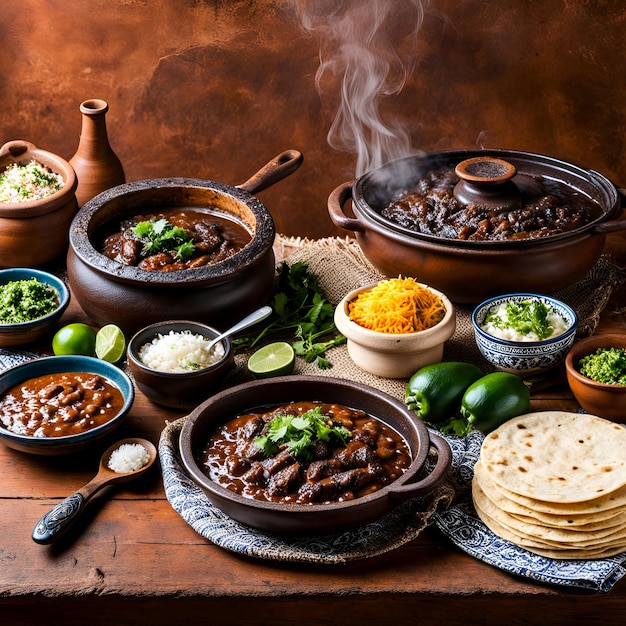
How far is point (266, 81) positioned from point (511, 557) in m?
3.41

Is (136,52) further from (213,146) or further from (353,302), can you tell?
(353,302)

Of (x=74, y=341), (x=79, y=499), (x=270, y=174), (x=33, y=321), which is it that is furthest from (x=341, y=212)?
(x=79, y=499)

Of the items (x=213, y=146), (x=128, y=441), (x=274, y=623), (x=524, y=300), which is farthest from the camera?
(x=213, y=146)

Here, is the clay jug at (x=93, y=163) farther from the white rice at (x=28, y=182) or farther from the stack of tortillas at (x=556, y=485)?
the stack of tortillas at (x=556, y=485)

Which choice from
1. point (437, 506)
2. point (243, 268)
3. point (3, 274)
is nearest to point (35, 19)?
point (3, 274)

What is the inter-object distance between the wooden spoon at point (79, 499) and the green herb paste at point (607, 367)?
1.52 meters

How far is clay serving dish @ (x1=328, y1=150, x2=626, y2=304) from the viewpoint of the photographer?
137 inches

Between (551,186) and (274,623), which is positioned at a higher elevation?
(551,186)

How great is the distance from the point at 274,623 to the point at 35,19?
12.0ft

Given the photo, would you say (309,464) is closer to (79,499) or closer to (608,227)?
(79,499)

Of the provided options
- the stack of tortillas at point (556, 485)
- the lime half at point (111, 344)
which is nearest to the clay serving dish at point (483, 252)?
the stack of tortillas at point (556, 485)

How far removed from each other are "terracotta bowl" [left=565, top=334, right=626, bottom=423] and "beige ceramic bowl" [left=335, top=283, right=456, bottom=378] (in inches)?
18.1

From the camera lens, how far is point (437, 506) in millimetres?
2738

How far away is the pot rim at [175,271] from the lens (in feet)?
11.1
